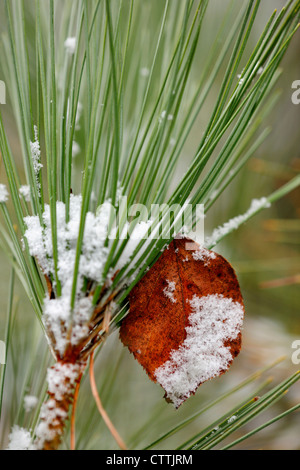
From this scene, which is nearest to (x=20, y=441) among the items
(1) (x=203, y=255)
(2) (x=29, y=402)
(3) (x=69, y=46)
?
(2) (x=29, y=402)

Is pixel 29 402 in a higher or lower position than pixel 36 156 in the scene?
lower

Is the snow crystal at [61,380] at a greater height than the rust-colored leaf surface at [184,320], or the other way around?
the rust-colored leaf surface at [184,320]

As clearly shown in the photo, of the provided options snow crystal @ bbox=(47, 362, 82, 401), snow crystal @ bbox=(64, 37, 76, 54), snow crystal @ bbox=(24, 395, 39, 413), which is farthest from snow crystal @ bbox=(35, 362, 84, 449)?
snow crystal @ bbox=(64, 37, 76, 54)

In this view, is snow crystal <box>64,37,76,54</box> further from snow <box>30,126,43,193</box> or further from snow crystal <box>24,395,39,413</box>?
snow crystal <box>24,395,39,413</box>

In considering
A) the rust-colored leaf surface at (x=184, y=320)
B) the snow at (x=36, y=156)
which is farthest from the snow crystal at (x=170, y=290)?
→ the snow at (x=36, y=156)

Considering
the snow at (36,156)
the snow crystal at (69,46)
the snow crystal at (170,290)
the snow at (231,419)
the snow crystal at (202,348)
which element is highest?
the snow crystal at (69,46)

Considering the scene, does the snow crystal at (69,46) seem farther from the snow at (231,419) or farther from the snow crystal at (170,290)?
the snow at (231,419)

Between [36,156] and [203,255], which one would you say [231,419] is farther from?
[36,156]
